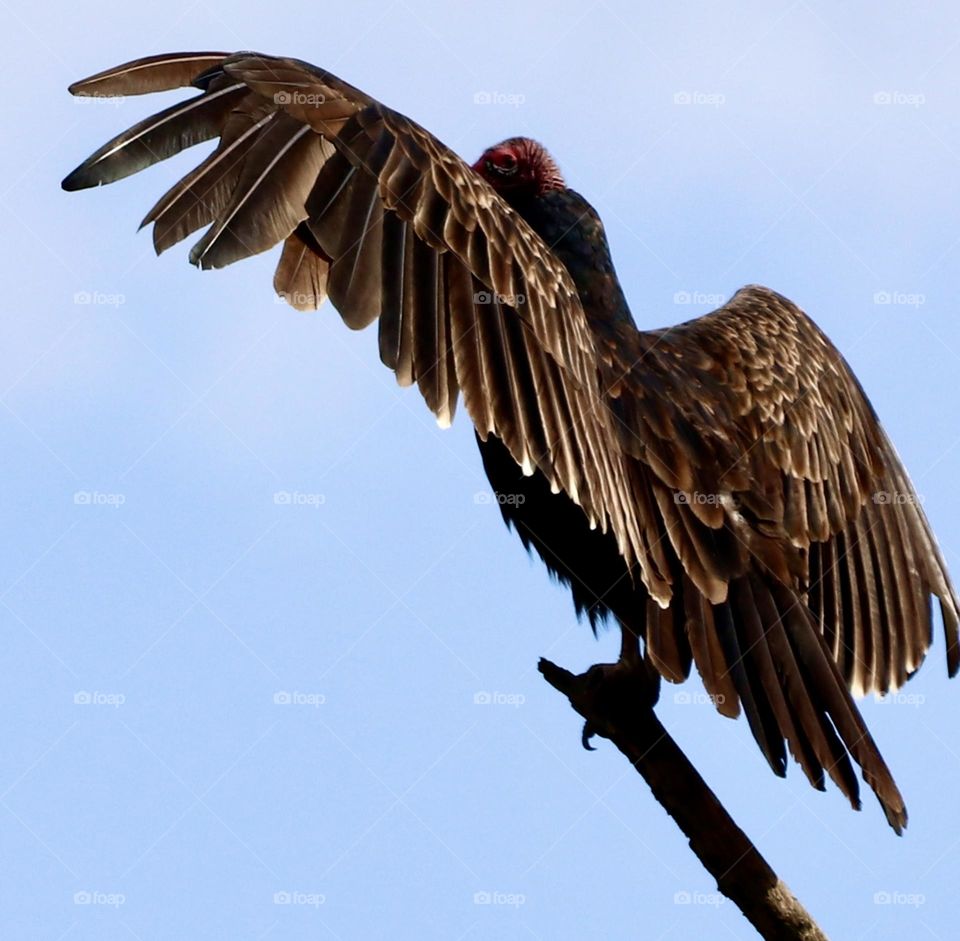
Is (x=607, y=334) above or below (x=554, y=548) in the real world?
above

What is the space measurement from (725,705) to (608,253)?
6.01 ft

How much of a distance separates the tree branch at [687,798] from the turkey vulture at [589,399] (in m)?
0.17

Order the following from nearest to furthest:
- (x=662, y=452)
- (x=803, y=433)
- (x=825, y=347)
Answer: (x=662, y=452), (x=803, y=433), (x=825, y=347)

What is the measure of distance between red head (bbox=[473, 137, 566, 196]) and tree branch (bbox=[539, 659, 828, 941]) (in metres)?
2.00

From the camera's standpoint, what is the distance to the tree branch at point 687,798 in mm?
4156

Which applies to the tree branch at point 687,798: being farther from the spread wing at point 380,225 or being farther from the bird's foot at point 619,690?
the spread wing at point 380,225

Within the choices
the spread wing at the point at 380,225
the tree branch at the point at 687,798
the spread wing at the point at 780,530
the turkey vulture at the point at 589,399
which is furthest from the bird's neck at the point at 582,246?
the tree branch at the point at 687,798

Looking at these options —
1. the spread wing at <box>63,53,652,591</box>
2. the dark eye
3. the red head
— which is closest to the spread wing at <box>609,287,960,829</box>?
the spread wing at <box>63,53,652,591</box>

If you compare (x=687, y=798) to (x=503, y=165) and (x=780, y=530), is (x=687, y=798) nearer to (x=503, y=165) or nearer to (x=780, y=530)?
(x=780, y=530)

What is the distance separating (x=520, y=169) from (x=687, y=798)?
267 centimetres

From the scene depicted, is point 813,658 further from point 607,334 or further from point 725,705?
A: point 607,334

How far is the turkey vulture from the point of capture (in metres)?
4.16

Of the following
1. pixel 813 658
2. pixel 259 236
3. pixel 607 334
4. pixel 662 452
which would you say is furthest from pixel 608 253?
pixel 259 236

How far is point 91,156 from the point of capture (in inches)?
164
